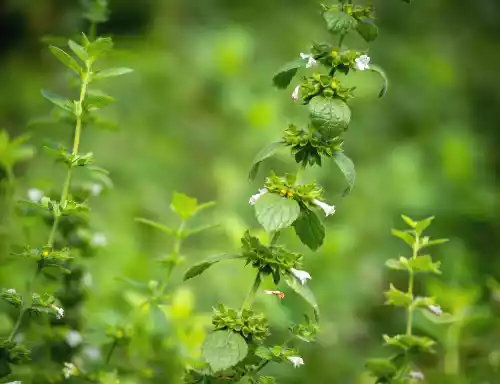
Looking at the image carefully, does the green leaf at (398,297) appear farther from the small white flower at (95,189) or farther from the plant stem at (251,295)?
the small white flower at (95,189)

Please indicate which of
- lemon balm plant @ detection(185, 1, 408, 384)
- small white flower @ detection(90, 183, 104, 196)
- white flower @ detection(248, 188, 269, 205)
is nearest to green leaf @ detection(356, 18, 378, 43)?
lemon balm plant @ detection(185, 1, 408, 384)

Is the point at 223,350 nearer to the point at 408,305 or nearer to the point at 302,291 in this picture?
the point at 302,291

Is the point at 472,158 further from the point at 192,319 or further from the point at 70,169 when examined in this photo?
the point at 70,169

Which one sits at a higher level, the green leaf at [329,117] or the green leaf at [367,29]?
the green leaf at [367,29]

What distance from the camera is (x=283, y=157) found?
1.33 metres

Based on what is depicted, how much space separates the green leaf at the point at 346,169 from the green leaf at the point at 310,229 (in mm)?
48

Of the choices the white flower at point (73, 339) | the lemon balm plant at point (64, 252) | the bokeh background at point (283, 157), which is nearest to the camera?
the lemon balm plant at point (64, 252)

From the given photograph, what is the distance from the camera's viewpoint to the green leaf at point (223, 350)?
0.76 meters

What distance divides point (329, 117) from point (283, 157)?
0.53 meters

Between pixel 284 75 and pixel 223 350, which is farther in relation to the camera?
pixel 284 75

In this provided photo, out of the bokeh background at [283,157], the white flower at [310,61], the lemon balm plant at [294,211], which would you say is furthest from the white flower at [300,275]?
the bokeh background at [283,157]

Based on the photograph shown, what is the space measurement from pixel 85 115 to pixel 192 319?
434 mm

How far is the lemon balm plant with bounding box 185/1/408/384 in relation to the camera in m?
0.80

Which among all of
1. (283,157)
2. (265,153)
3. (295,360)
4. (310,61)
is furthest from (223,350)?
(283,157)
